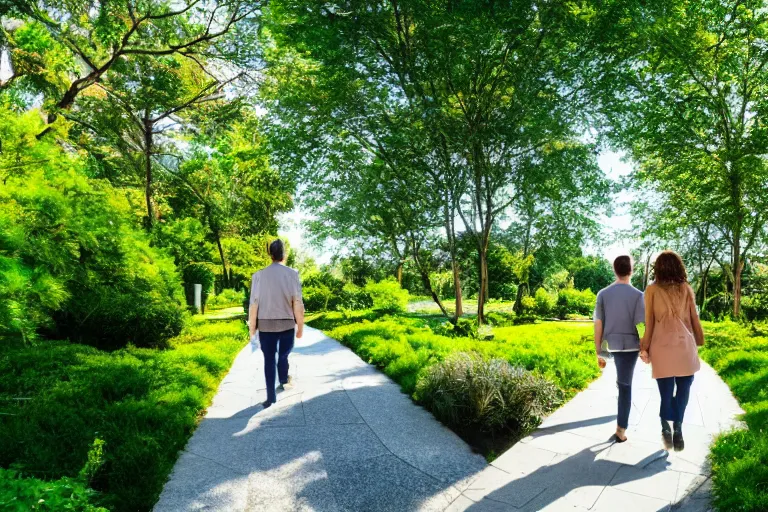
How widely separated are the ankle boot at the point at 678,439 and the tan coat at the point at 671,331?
A: 1.59ft

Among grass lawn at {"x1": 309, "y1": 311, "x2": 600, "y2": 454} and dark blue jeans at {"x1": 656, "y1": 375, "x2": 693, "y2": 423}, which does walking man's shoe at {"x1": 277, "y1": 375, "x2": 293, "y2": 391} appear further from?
dark blue jeans at {"x1": 656, "y1": 375, "x2": 693, "y2": 423}

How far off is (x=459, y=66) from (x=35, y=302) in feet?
30.5

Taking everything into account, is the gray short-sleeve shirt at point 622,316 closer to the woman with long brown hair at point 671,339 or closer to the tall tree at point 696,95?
the woman with long brown hair at point 671,339

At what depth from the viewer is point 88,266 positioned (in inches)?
378

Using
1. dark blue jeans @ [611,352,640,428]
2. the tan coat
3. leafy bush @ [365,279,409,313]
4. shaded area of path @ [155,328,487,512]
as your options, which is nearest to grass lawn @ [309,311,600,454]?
shaded area of path @ [155,328,487,512]

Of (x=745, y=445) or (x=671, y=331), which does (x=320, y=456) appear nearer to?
(x=671, y=331)

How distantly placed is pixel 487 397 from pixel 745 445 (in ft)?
7.64

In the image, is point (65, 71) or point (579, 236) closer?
point (65, 71)

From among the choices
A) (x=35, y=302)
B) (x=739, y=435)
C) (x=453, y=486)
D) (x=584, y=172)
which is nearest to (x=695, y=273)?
(x=584, y=172)

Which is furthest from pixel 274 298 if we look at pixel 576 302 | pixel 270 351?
pixel 576 302

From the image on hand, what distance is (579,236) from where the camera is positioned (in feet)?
63.6

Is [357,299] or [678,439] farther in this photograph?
[357,299]

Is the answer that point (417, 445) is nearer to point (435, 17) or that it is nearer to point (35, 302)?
point (35, 302)

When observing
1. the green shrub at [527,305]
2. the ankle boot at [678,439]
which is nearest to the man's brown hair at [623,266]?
the ankle boot at [678,439]
